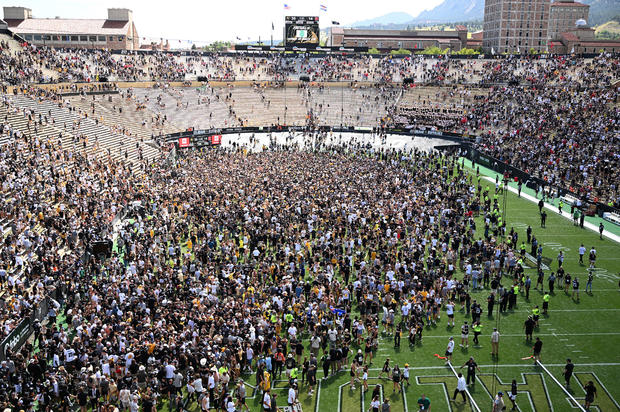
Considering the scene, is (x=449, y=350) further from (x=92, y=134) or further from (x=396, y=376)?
(x=92, y=134)

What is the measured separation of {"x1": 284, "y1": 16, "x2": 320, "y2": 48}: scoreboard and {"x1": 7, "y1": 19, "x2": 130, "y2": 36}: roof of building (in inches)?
1317

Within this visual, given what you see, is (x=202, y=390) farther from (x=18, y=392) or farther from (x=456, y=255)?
(x=456, y=255)

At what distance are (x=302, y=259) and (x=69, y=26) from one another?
3377 inches

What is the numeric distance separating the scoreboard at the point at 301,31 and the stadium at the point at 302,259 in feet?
74.0

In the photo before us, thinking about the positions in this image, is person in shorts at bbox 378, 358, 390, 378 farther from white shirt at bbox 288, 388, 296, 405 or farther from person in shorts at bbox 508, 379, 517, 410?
person in shorts at bbox 508, 379, 517, 410

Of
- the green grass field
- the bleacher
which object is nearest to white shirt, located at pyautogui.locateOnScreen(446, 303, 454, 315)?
the green grass field

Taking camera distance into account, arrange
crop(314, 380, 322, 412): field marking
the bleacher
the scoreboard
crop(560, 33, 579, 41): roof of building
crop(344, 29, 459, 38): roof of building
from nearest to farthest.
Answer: crop(314, 380, 322, 412): field marking → the bleacher → the scoreboard → crop(560, 33, 579, 41): roof of building → crop(344, 29, 459, 38): roof of building

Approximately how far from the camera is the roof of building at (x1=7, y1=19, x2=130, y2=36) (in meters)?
90.4

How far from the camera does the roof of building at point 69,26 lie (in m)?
90.4

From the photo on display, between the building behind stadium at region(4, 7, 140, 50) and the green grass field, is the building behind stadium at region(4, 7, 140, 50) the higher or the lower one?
the higher one

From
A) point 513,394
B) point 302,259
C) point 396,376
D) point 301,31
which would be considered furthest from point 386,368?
point 301,31

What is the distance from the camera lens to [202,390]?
571 inches

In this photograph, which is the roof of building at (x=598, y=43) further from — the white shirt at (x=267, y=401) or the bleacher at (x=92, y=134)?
the white shirt at (x=267, y=401)

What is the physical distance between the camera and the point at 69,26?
300 feet
